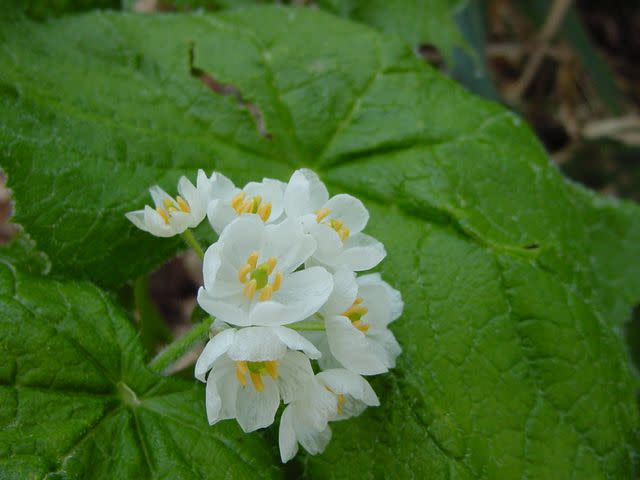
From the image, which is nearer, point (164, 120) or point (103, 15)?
point (164, 120)

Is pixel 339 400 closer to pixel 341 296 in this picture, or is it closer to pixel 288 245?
pixel 341 296

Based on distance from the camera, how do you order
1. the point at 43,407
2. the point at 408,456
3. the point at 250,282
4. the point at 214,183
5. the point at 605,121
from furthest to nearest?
the point at 605,121 → the point at 408,456 → the point at 214,183 → the point at 43,407 → the point at 250,282

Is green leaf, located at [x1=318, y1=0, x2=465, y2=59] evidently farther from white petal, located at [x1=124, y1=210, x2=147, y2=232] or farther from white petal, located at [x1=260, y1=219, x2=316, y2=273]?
white petal, located at [x1=260, y1=219, x2=316, y2=273]

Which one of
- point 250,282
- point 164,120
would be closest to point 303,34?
point 164,120

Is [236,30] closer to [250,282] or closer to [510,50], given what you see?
[250,282]

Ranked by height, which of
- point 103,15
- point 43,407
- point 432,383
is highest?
point 103,15

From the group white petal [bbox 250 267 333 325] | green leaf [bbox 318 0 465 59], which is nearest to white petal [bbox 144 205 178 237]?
white petal [bbox 250 267 333 325]
